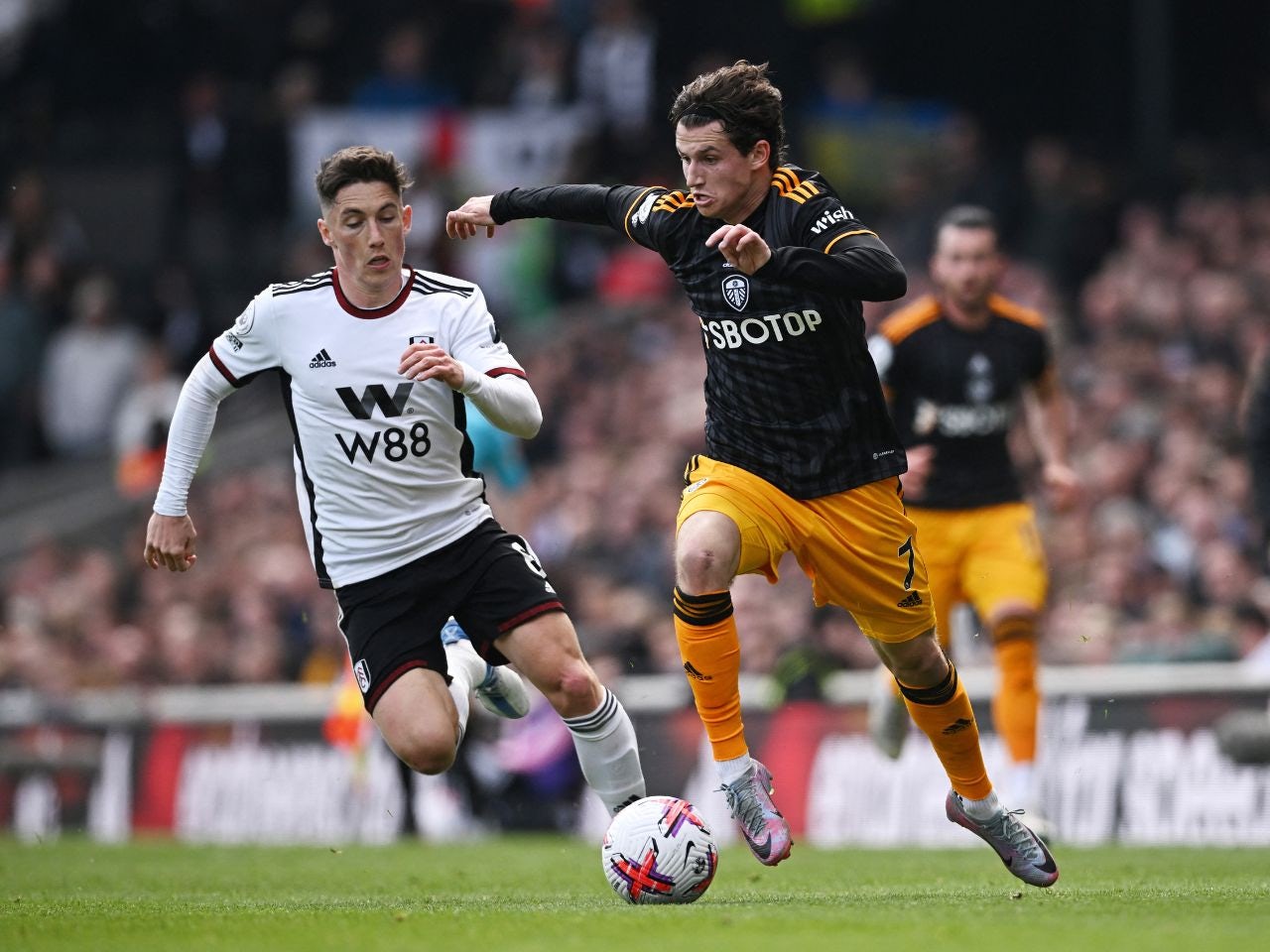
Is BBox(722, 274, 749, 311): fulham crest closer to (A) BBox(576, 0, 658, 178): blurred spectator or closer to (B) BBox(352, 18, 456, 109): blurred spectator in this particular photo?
(A) BBox(576, 0, 658, 178): blurred spectator

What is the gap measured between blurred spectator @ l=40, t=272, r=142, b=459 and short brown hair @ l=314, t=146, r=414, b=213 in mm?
13077

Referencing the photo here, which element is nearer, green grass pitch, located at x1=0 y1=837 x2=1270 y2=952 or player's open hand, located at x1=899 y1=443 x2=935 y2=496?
green grass pitch, located at x1=0 y1=837 x2=1270 y2=952

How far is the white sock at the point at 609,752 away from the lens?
794 centimetres

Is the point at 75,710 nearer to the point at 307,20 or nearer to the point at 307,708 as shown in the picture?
the point at 307,708

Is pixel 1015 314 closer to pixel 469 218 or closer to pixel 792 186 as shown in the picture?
pixel 792 186

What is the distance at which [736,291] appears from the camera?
7.63m

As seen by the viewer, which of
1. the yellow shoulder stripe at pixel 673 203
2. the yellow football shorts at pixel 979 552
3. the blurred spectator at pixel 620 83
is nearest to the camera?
the yellow shoulder stripe at pixel 673 203

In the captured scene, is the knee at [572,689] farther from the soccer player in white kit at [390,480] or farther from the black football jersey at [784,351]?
the black football jersey at [784,351]

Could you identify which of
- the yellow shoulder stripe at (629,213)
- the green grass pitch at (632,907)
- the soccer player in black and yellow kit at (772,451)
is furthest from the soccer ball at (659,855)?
the yellow shoulder stripe at (629,213)

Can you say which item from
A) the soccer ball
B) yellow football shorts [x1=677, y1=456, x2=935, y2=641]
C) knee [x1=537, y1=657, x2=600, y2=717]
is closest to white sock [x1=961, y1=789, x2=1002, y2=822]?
→ yellow football shorts [x1=677, y1=456, x2=935, y2=641]

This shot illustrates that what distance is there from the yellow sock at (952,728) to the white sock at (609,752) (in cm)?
104

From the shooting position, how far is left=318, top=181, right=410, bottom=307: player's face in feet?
26.2

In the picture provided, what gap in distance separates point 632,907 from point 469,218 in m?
2.62

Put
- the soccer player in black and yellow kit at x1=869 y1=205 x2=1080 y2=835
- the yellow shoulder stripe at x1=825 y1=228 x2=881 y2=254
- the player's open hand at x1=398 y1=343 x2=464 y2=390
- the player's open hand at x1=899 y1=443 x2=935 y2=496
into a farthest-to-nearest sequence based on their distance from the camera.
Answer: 1. the soccer player in black and yellow kit at x1=869 y1=205 x2=1080 y2=835
2. the player's open hand at x1=899 y1=443 x2=935 y2=496
3. the yellow shoulder stripe at x1=825 y1=228 x2=881 y2=254
4. the player's open hand at x1=398 y1=343 x2=464 y2=390
